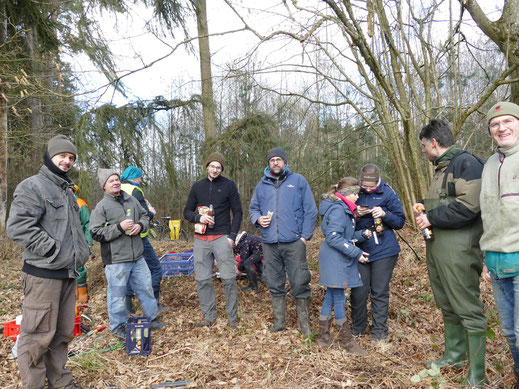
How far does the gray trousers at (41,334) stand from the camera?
279cm

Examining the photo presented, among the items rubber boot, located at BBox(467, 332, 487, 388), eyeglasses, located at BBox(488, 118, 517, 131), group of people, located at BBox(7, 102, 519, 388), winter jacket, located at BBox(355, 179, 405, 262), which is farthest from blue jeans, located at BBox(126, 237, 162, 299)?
eyeglasses, located at BBox(488, 118, 517, 131)

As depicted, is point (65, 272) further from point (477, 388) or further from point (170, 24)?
point (170, 24)

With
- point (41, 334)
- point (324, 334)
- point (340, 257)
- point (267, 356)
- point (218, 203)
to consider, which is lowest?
point (267, 356)

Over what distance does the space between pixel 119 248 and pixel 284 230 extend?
6.20 feet

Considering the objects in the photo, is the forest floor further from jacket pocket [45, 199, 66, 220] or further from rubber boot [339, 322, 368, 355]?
jacket pocket [45, 199, 66, 220]

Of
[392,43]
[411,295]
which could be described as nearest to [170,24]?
[392,43]

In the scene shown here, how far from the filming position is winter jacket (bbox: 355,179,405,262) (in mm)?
3844

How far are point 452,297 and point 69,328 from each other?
3222 millimetres

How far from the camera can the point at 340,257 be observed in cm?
363

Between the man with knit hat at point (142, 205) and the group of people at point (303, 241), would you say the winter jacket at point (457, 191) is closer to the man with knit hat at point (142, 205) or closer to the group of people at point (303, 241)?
the group of people at point (303, 241)

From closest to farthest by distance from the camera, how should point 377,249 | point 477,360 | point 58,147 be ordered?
1. point 477,360
2. point 58,147
3. point 377,249

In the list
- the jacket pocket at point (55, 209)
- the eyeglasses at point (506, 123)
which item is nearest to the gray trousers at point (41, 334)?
the jacket pocket at point (55, 209)

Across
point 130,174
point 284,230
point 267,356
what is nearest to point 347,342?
point 267,356

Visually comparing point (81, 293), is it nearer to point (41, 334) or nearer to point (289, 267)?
point (41, 334)
